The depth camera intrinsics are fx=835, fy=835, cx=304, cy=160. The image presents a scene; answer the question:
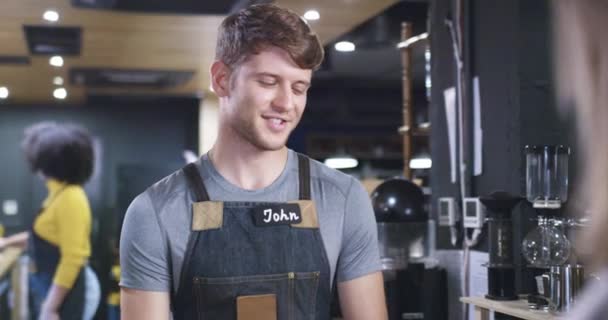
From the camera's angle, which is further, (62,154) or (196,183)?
(62,154)

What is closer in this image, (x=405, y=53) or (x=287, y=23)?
(x=287, y=23)

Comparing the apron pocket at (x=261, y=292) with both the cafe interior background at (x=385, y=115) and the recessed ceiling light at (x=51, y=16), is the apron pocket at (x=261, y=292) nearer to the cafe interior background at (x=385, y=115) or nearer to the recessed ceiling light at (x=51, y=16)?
the cafe interior background at (x=385, y=115)

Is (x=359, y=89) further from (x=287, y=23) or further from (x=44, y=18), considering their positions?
(x=287, y=23)

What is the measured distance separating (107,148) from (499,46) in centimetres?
720

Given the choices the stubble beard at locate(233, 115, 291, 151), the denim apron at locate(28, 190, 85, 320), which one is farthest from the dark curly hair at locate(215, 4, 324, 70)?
the denim apron at locate(28, 190, 85, 320)

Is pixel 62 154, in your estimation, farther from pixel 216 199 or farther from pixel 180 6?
pixel 216 199

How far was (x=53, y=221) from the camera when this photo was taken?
17.5 feet

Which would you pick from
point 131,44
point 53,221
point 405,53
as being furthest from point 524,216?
point 131,44

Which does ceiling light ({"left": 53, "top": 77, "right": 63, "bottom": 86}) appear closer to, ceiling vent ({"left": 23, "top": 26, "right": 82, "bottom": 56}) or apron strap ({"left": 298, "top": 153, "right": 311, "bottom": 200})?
ceiling vent ({"left": 23, "top": 26, "right": 82, "bottom": 56})

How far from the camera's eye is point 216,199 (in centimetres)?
189

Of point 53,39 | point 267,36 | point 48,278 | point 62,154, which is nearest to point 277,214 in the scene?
point 267,36

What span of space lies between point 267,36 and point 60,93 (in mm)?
8019

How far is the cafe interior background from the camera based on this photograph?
3432 millimetres

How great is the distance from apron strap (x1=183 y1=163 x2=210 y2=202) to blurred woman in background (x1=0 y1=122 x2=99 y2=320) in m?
3.45
